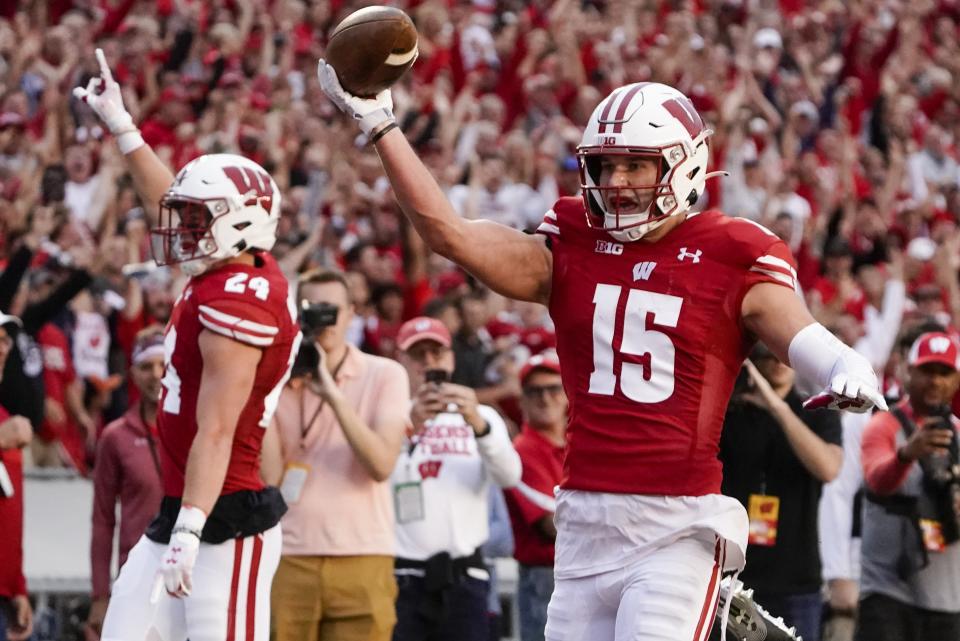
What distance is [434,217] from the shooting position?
4.40 meters

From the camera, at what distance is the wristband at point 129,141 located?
6285 millimetres

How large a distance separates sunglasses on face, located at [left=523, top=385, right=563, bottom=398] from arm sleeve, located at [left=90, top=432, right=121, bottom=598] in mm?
1900

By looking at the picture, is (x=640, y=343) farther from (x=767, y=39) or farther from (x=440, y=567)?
(x=767, y=39)

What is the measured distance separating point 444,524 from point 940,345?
84.3 inches

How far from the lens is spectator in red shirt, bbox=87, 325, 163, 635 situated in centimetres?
692

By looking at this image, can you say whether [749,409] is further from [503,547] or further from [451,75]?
[451,75]

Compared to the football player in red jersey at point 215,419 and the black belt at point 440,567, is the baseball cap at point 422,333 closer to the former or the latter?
the black belt at point 440,567

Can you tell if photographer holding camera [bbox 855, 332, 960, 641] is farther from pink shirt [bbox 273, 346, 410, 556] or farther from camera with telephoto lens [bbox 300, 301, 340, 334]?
camera with telephoto lens [bbox 300, 301, 340, 334]

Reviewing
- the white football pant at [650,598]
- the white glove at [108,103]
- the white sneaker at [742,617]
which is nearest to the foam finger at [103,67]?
the white glove at [108,103]

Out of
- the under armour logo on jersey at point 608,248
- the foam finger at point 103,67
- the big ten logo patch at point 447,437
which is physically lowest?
the big ten logo patch at point 447,437

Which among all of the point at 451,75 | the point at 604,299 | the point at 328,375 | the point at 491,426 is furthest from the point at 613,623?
the point at 451,75

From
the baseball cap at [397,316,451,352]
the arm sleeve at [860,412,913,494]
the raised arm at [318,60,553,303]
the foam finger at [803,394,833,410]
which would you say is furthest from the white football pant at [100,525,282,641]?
the arm sleeve at [860,412,913,494]

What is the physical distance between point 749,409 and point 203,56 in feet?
25.9

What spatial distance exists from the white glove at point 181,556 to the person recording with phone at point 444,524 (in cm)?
204
